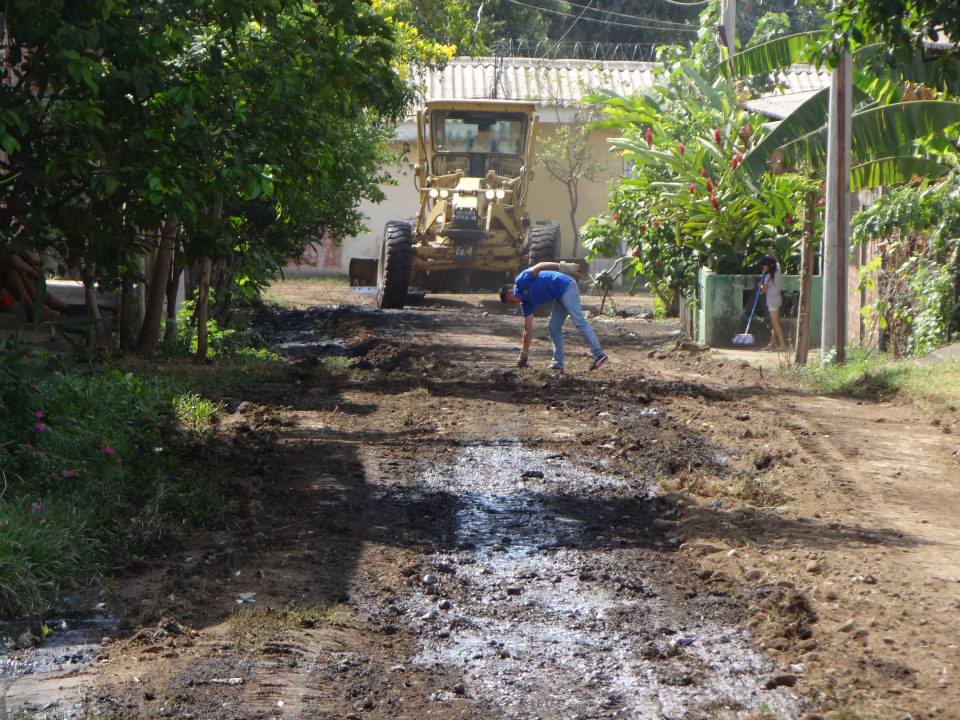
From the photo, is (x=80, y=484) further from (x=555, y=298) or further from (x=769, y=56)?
(x=769, y=56)

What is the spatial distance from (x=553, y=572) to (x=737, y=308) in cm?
1243

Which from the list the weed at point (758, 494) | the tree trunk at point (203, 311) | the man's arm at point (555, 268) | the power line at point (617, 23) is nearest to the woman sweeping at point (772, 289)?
the man's arm at point (555, 268)

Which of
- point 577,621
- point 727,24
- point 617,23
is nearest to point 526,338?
point 577,621

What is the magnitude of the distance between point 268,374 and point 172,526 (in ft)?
22.2

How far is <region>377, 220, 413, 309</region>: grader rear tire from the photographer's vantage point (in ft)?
A: 75.2

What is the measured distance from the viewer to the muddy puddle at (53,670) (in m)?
4.69

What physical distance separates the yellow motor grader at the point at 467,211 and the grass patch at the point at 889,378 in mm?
9050

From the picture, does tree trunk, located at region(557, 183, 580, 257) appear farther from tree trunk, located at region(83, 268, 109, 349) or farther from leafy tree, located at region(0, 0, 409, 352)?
leafy tree, located at region(0, 0, 409, 352)

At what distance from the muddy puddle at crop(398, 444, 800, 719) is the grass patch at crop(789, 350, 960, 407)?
4984 mm

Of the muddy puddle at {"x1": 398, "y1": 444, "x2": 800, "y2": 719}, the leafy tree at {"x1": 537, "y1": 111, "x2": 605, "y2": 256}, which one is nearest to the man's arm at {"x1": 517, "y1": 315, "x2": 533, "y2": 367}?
the muddy puddle at {"x1": 398, "y1": 444, "x2": 800, "y2": 719}

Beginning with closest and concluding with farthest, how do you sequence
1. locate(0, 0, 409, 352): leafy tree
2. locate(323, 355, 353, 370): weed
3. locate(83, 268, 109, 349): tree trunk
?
locate(0, 0, 409, 352): leafy tree < locate(83, 268, 109, 349): tree trunk < locate(323, 355, 353, 370): weed

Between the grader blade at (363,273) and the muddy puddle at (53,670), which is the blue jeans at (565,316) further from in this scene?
the grader blade at (363,273)

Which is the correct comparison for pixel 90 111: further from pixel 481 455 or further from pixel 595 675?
pixel 595 675

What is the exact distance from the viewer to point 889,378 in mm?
13047
